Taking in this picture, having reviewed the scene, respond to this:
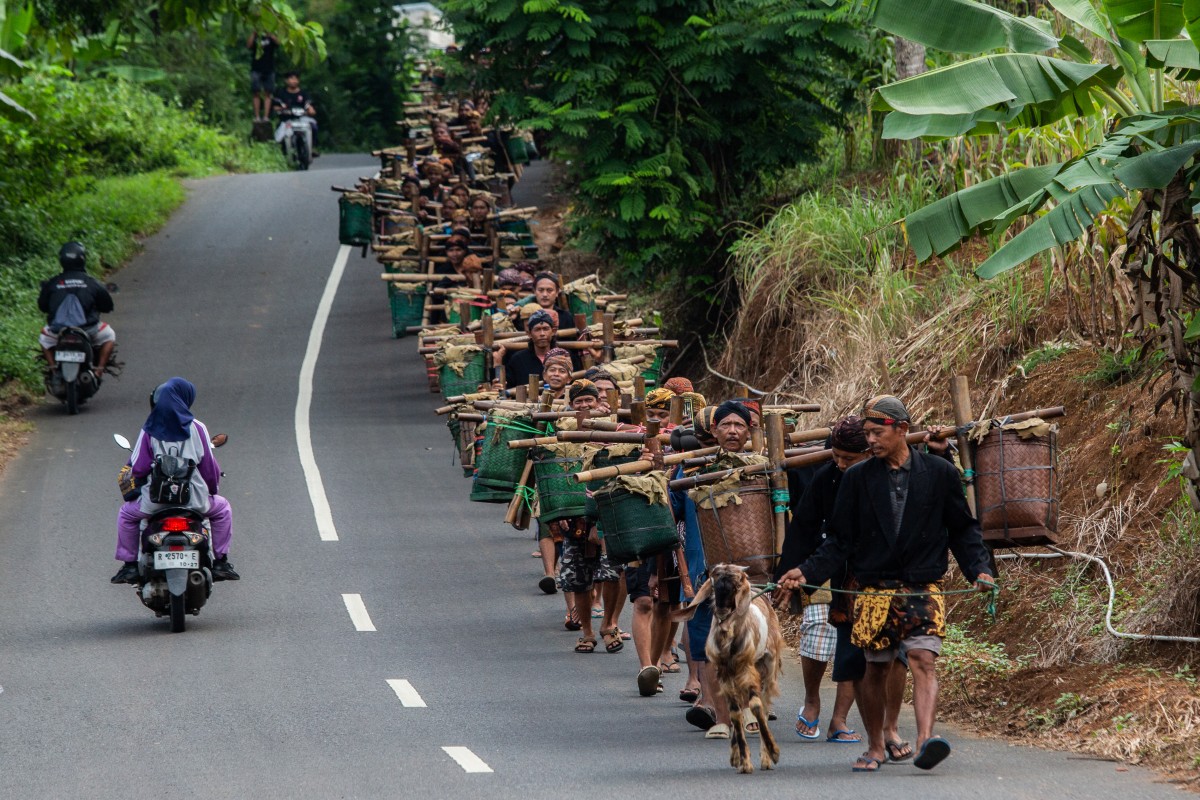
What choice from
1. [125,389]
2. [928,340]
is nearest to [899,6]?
[928,340]

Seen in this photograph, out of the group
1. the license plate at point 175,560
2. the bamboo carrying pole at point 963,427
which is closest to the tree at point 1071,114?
the bamboo carrying pole at point 963,427

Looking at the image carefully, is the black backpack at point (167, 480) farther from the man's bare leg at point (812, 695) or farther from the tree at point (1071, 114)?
the tree at point (1071, 114)

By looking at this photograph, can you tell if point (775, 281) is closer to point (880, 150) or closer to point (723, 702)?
point (880, 150)

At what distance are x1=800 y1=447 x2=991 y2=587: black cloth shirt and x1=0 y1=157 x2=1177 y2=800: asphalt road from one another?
41.5 inches

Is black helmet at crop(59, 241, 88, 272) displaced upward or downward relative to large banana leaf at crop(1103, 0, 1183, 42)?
downward

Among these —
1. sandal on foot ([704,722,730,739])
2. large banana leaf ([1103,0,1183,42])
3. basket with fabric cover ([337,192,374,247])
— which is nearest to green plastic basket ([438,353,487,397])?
A: sandal on foot ([704,722,730,739])

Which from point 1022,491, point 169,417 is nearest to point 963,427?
point 1022,491

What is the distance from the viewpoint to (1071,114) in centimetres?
1143

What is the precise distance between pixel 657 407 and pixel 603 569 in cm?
162

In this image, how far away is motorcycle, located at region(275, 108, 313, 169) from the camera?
43.5 meters

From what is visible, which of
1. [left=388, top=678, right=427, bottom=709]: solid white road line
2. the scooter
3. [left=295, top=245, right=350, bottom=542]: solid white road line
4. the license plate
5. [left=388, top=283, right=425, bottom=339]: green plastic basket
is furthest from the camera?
[left=388, top=283, right=425, bottom=339]: green plastic basket

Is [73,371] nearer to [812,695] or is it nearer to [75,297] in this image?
[75,297]

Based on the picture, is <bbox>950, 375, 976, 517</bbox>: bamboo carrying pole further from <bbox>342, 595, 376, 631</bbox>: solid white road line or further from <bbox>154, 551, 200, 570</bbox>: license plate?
<bbox>154, 551, 200, 570</bbox>: license plate

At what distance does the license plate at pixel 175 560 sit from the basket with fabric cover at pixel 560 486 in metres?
2.76
